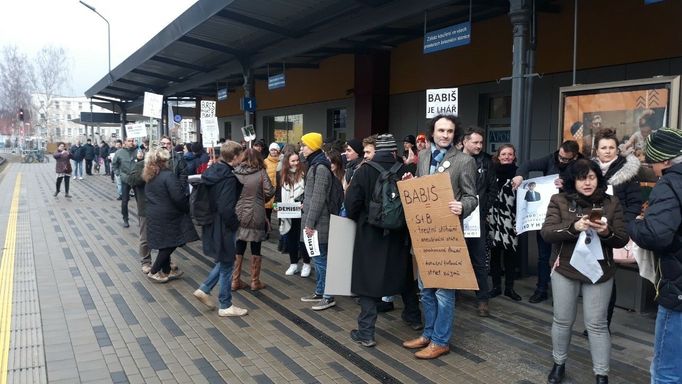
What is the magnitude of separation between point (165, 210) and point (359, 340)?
3157 mm

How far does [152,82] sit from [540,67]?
608 inches

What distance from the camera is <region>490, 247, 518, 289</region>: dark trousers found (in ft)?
20.2

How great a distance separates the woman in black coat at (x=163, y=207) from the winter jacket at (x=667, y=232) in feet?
16.9

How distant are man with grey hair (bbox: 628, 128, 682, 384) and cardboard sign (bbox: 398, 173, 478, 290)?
137cm

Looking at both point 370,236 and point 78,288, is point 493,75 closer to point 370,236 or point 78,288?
point 370,236

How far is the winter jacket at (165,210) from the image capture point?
650cm

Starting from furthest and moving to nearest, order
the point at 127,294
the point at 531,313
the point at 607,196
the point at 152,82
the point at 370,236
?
the point at 152,82
the point at 127,294
the point at 531,313
the point at 370,236
the point at 607,196

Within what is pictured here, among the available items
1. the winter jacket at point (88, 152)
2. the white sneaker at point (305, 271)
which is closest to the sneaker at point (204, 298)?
the white sneaker at point (305, 271)

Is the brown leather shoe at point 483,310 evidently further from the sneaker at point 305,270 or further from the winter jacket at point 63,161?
the winter jacket at point 63,161

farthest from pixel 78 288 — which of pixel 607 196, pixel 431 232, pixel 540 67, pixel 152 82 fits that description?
pixel 152 82

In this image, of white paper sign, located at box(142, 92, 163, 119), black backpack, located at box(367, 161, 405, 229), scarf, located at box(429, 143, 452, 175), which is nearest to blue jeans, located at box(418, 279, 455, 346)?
black backpack, located at box(367, 161, 405, 229)

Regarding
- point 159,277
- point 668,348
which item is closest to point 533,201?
point 668,348

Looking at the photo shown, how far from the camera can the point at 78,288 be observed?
21.6 ft

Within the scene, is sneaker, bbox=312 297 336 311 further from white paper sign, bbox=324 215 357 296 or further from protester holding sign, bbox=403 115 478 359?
protester holding sign, bbox=403 115 478 359
